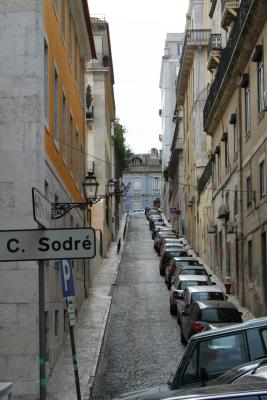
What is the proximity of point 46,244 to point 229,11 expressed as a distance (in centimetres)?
2789

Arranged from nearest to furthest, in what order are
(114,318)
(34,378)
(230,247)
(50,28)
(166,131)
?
(34,378)
(50,28)
(114,318)
(230,247)
(166,131)

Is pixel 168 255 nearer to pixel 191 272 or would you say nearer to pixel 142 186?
pixel 191 272

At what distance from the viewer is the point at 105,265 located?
47438 millimetres

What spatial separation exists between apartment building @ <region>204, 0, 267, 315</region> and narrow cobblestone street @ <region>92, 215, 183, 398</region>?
3.15 metres

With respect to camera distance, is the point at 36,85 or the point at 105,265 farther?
the point at 105,265

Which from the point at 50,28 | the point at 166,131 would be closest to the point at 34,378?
the point at 50,28

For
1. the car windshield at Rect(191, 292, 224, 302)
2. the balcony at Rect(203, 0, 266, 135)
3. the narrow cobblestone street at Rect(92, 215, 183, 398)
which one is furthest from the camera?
the balcony at Rect(203, 0, 266, 135)

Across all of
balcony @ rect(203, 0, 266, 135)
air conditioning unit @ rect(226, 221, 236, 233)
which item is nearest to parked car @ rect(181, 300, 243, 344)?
balcony @ rect(203, 0, 266, 135)

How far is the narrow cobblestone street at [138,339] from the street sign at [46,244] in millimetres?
8059

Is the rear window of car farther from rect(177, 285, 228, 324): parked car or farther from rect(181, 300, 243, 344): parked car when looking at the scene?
rect(181, 300, 243, 344): parked car

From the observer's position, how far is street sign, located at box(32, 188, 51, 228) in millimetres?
7941

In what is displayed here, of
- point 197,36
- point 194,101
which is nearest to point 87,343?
point 194,101

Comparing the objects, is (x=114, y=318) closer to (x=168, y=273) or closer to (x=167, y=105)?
(x=168, y=273)

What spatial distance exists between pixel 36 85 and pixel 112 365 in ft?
22.2
